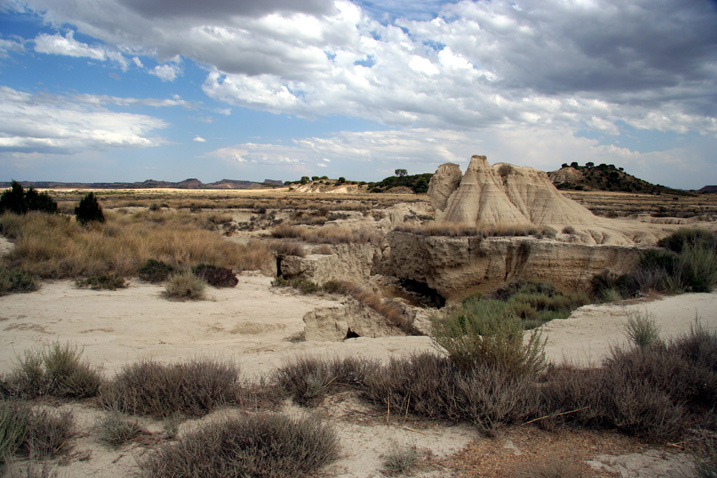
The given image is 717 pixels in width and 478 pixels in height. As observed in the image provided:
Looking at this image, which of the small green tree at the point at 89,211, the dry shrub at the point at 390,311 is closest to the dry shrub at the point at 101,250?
the small green tree at the point at 89,211

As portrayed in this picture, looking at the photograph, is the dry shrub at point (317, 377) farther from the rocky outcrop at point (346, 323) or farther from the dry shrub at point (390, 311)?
the dry shrub at point (390, 311)

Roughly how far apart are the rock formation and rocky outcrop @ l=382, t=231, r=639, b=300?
7.22 feet

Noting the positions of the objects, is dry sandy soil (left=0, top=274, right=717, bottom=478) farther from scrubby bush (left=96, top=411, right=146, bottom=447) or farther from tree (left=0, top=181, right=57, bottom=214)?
tree (left=0, top=181, right=57, bottom=214)

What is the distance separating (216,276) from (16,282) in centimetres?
342

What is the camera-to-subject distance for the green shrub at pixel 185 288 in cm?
734

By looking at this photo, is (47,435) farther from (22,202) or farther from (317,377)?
(22,202)

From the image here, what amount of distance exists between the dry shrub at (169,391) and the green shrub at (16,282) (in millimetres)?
5137

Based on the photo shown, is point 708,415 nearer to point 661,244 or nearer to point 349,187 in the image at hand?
point 661,244

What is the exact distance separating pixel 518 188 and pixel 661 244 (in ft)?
27.4

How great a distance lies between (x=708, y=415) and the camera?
2840mm

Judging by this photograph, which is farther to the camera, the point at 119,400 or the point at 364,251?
the point at 364,251

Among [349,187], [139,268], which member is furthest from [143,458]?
[349,187]

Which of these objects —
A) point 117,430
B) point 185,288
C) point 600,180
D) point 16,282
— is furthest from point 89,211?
point 600,180

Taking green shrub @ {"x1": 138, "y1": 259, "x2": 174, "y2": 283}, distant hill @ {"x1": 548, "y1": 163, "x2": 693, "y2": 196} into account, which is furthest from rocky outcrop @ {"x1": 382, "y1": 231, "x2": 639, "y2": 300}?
distant hill @ {"x1": 548, "y1": 163, "x2": 693, "y2": 196}
